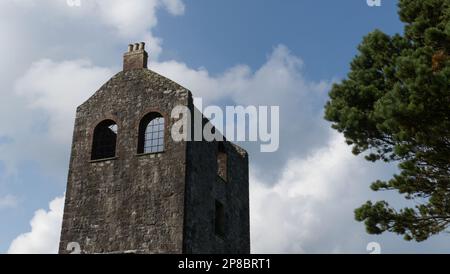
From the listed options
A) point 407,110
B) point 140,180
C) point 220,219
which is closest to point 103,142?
point 140,180

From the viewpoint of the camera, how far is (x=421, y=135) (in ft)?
45.0

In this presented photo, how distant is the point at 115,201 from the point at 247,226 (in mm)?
6307

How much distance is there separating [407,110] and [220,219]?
9.22 metres

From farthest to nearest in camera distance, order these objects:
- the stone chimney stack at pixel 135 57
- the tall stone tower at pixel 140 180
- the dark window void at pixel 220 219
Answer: the stone chimney stack at pixel 135 57
the dark window void at pixel 220 219
the tall stone tower at pixel 140 180

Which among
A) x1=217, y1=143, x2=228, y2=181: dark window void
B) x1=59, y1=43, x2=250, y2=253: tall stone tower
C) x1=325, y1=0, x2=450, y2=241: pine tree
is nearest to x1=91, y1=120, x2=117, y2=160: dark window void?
x1=59, y1=43, x2=250, y2=253: tall stone tower

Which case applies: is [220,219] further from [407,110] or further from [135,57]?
[407,110]

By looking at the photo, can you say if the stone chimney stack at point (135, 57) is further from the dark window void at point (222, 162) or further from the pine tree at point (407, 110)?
the pine tree at point (407, 110)

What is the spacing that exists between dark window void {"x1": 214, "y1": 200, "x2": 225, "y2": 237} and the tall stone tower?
0.12 feet

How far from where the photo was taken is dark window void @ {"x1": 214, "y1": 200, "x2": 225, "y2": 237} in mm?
20125

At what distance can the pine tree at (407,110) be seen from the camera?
43.2 ft

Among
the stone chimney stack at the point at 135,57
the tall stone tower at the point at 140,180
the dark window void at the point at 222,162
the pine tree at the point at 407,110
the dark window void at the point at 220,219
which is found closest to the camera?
the pine tree at the point at 407,110

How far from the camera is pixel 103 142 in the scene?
19984 millimetres

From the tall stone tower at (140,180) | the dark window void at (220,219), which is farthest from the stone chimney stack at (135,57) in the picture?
the dark window void at (220,219)

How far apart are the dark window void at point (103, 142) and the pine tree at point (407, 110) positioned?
8.17 metres
